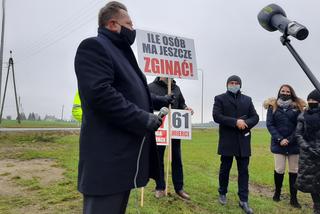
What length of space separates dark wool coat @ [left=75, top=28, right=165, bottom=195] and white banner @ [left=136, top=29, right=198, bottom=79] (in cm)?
313

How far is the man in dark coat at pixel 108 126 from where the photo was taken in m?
2.46

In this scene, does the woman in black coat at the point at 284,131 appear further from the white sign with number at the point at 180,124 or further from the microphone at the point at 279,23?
the microphone at the point at 279,23

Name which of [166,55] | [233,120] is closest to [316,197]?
[233,120]

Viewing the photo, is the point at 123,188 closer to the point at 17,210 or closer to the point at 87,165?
the point at 87,165

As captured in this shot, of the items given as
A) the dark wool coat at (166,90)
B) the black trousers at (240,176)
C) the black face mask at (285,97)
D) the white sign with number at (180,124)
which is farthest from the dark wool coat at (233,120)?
the black face mask at (285,97)

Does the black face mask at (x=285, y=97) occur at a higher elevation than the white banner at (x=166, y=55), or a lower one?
lower

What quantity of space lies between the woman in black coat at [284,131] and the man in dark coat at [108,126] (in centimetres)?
437

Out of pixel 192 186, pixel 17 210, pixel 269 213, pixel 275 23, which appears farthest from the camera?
pixel 192 186

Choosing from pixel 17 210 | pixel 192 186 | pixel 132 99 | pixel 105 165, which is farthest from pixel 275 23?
pixel 192 186

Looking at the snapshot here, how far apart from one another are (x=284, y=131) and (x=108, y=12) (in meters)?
4.73

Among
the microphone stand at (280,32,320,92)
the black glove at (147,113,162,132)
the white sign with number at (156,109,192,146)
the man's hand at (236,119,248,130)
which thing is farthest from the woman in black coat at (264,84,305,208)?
the microphone stand at (280,32,320,92)

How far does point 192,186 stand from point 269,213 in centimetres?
182

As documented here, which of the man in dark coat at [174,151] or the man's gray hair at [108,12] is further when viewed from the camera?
the man in dark coat at [174,151]

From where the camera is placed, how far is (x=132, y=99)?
2.67 metres
